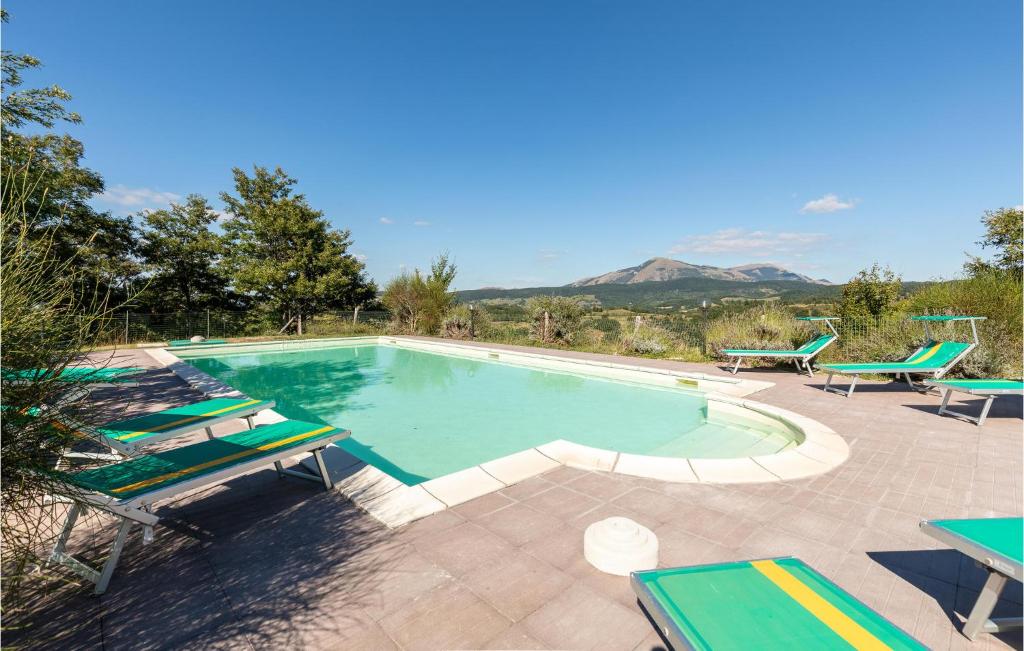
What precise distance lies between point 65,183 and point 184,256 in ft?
14.5

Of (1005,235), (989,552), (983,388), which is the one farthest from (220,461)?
(1005,235)

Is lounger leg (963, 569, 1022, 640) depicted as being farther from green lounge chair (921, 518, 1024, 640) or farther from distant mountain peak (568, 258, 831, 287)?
distant mountain peak (568, 258, 831, 287)

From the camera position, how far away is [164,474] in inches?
81.9

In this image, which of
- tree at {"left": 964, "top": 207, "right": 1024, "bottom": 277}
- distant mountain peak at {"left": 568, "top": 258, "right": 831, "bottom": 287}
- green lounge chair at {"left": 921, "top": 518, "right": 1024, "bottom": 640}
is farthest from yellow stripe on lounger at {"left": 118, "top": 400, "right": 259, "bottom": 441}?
distant mountain peak at {"left": 568, "top": 258, "right": 831, "bottom": 287}

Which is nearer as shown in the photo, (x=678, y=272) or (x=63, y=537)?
(x=63, y=537)

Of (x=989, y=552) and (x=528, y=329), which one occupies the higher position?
(x=528, y=329)

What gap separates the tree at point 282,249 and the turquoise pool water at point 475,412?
6.49m

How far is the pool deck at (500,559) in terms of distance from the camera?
153cm

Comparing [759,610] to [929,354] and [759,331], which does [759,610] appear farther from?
[759,331]

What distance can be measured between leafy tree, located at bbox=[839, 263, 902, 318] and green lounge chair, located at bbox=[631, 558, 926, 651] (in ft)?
44.6

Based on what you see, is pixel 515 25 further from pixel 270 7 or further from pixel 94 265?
pixel 94 265

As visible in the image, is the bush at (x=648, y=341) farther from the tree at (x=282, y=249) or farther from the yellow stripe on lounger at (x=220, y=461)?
the tree at (x=282, y=249)

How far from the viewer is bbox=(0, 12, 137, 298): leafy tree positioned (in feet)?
19.5

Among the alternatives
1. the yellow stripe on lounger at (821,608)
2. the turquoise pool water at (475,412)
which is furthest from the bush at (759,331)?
the yellow stripe on lounger at (821,608)
